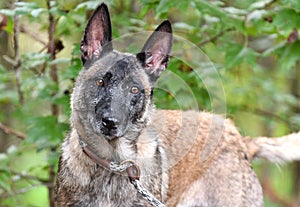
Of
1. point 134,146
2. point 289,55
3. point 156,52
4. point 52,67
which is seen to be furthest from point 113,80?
point 52,67

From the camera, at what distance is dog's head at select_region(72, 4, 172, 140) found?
5.49 m

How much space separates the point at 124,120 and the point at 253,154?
2341 mm

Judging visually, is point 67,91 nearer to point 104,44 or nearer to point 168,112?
point 168,112

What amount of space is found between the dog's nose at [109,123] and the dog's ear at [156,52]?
2.33ft

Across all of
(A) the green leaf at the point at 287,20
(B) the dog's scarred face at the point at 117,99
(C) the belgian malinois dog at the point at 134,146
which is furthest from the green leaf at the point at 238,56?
(B) the dog's scarred face at the point at 117,99

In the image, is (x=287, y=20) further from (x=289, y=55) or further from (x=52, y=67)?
(x=52, y=67)

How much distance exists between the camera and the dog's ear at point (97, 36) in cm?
563

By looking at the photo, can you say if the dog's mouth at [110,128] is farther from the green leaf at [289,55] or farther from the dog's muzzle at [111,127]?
the green leaf at [289,55]

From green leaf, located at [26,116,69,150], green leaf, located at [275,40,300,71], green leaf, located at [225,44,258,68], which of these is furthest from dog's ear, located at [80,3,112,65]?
green leaf, located at [275,40,300,71]

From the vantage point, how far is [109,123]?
17.8ft

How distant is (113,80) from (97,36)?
441 millimetres

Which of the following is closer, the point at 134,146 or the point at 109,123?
the point at 109,123

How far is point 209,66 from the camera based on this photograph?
8.01 metres

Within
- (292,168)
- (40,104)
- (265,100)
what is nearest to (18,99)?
(40,104)
